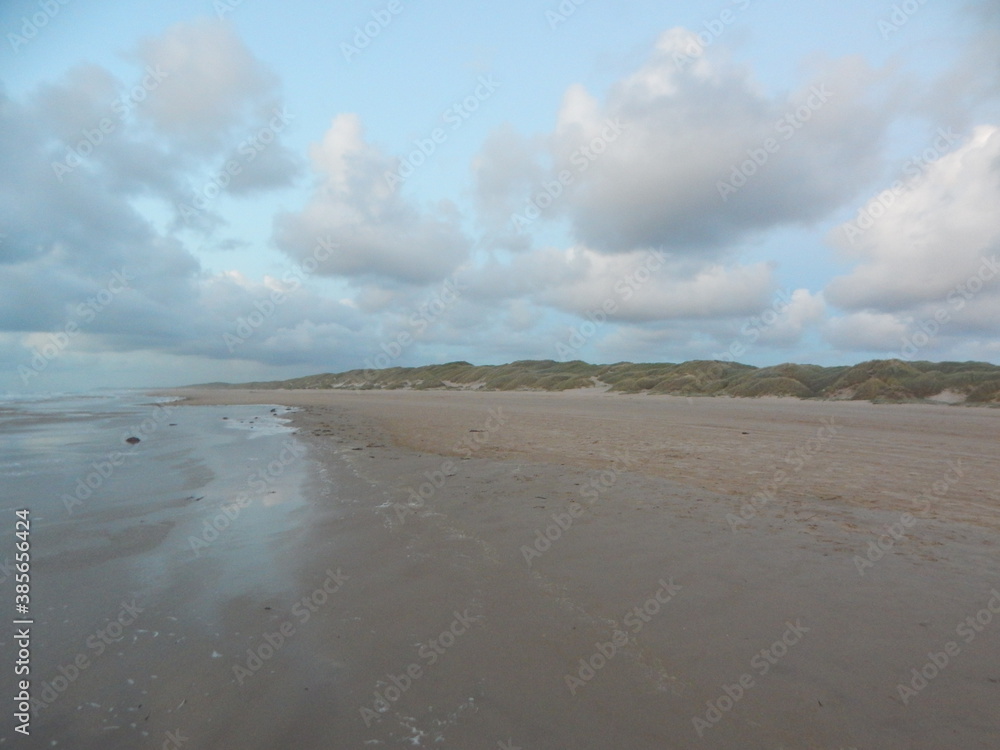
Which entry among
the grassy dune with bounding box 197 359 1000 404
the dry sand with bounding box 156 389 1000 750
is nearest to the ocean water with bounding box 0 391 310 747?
the dry sand with bounding box 156 389 1000 750

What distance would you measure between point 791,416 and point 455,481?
18.5 metres

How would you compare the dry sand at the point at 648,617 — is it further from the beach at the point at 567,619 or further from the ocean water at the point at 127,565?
the ocean water at the point at 127,565

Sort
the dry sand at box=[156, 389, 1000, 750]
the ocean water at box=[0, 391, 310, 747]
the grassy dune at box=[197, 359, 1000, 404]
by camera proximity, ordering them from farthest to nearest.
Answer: the grassy dune at box=[197, 359, 1000, 404] < the ocean water at box=[0, 391, 310, 747] < the dry sand at box=[156, 389, 1000, 750]

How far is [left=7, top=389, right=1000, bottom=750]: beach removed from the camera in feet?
9.66

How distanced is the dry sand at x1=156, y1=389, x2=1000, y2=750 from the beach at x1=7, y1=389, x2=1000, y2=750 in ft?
0.07

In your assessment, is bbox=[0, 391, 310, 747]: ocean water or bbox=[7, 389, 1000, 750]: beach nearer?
A: bbox=[7, 389, 1000, 750]: beach

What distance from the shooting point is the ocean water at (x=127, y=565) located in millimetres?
3238

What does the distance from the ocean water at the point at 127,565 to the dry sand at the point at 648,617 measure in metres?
0.57

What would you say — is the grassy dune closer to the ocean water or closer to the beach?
the beach

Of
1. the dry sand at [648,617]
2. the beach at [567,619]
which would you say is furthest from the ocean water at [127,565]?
the dry sand at [648,617]

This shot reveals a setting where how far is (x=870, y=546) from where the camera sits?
18.4 feet

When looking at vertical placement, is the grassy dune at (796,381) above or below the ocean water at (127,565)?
above

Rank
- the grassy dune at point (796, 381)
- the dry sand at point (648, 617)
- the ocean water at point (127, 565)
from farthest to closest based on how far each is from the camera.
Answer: the grassy dune at point (796, 381)
the ocean water at point (127, 565)
the dry sand at point (648, 617)

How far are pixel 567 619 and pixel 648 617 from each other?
71cm
